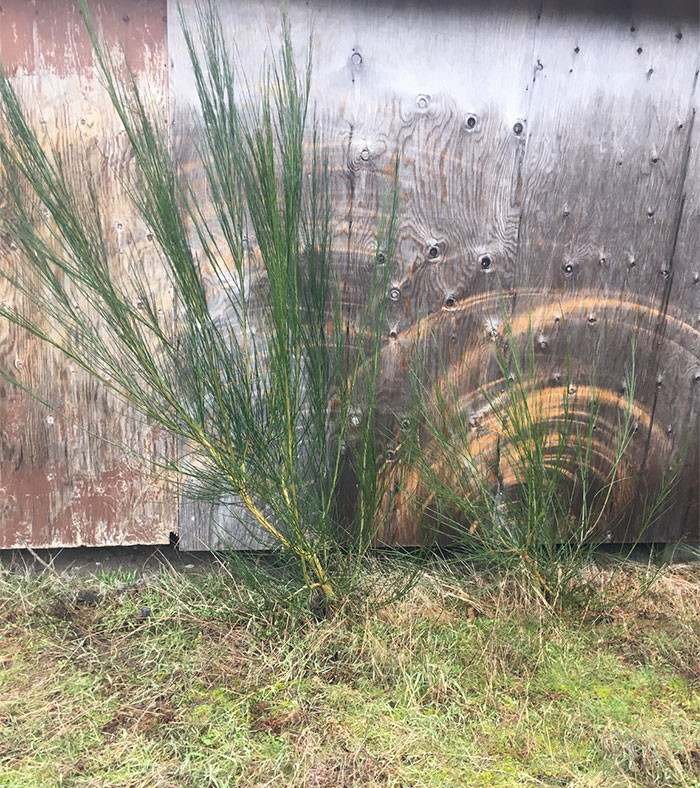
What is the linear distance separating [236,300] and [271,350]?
21 centimetres

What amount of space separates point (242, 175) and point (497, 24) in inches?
43.3

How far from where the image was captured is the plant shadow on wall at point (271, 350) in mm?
1614

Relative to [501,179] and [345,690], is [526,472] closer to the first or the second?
[345,690]

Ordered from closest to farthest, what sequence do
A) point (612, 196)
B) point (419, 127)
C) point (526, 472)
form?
point (526, 472)
point (419, 127)
point (612, 196)

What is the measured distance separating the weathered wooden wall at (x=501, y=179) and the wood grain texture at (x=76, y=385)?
0.04 ft

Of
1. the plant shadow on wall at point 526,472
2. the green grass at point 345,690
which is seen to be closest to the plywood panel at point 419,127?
the plant shadow on wall at point 526,472

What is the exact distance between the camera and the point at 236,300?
5.94ft

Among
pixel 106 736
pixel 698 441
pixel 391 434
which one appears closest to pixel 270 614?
pixel 106 736

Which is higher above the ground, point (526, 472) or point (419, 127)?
point (419, 127)

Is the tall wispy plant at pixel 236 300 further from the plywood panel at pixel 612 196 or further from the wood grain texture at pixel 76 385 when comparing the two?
the plywood panel at pixel 612 196

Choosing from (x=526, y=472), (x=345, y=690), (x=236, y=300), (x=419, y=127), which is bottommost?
(x=345, y=690)

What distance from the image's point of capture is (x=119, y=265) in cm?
212

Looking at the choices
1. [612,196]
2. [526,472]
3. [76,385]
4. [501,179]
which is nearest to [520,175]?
[501,179]

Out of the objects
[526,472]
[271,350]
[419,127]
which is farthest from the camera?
[419,127]
